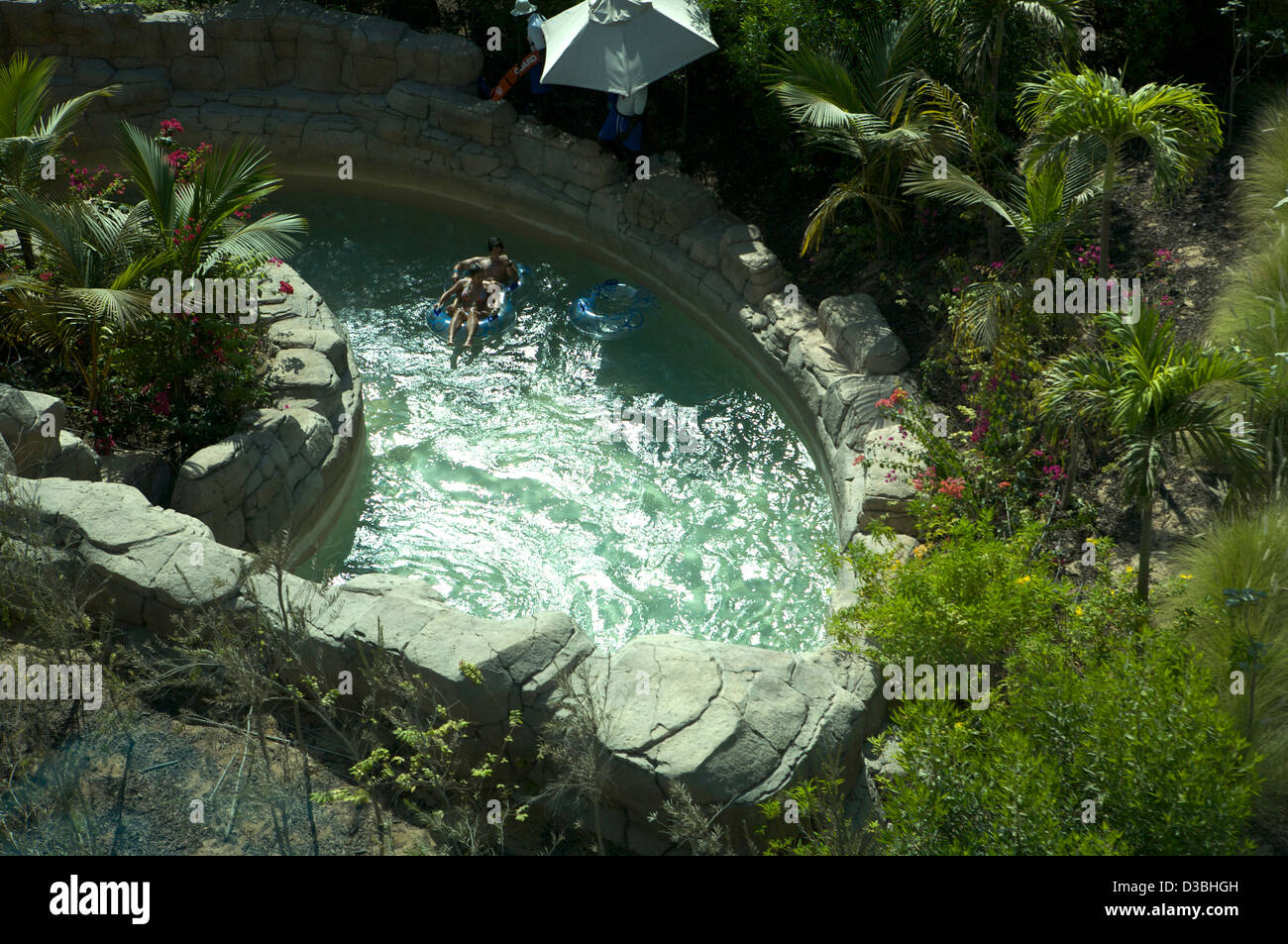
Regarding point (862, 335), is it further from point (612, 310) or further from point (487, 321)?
point (487, 321)

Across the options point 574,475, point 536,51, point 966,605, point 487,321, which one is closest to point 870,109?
point 536,51

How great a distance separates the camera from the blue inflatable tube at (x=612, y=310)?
38.0ft

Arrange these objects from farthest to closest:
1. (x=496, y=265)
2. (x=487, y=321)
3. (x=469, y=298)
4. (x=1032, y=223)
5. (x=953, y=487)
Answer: (x=496, y=265)
(x=469, y=298)
(x=487, y=321)
(x=1032, y=223)
(x=953, y=487)

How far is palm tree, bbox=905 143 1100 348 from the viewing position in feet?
27.5

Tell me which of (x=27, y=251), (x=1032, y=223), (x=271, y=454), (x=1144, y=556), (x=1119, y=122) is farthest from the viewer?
(x=27, y=251)

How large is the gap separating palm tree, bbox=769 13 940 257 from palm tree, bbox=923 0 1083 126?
→ 45 centimetres

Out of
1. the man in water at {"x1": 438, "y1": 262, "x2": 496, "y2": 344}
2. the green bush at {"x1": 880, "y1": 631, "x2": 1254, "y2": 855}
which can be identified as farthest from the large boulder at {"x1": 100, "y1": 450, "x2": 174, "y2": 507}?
the green bush at {"x1": 880, "y1": 631, "x2": 1254, "y2": 855}

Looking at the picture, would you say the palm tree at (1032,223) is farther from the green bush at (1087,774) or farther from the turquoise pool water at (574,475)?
the green bush at (1087,774)

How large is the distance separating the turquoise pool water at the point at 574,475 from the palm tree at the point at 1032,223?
7.04 ft

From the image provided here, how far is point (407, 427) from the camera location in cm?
1059

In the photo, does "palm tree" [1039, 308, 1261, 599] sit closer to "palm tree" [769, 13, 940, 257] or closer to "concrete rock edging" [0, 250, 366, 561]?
"palm tree" [769, 13, 940, 257]

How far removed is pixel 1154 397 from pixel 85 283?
748cm

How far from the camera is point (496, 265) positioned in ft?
38.5
